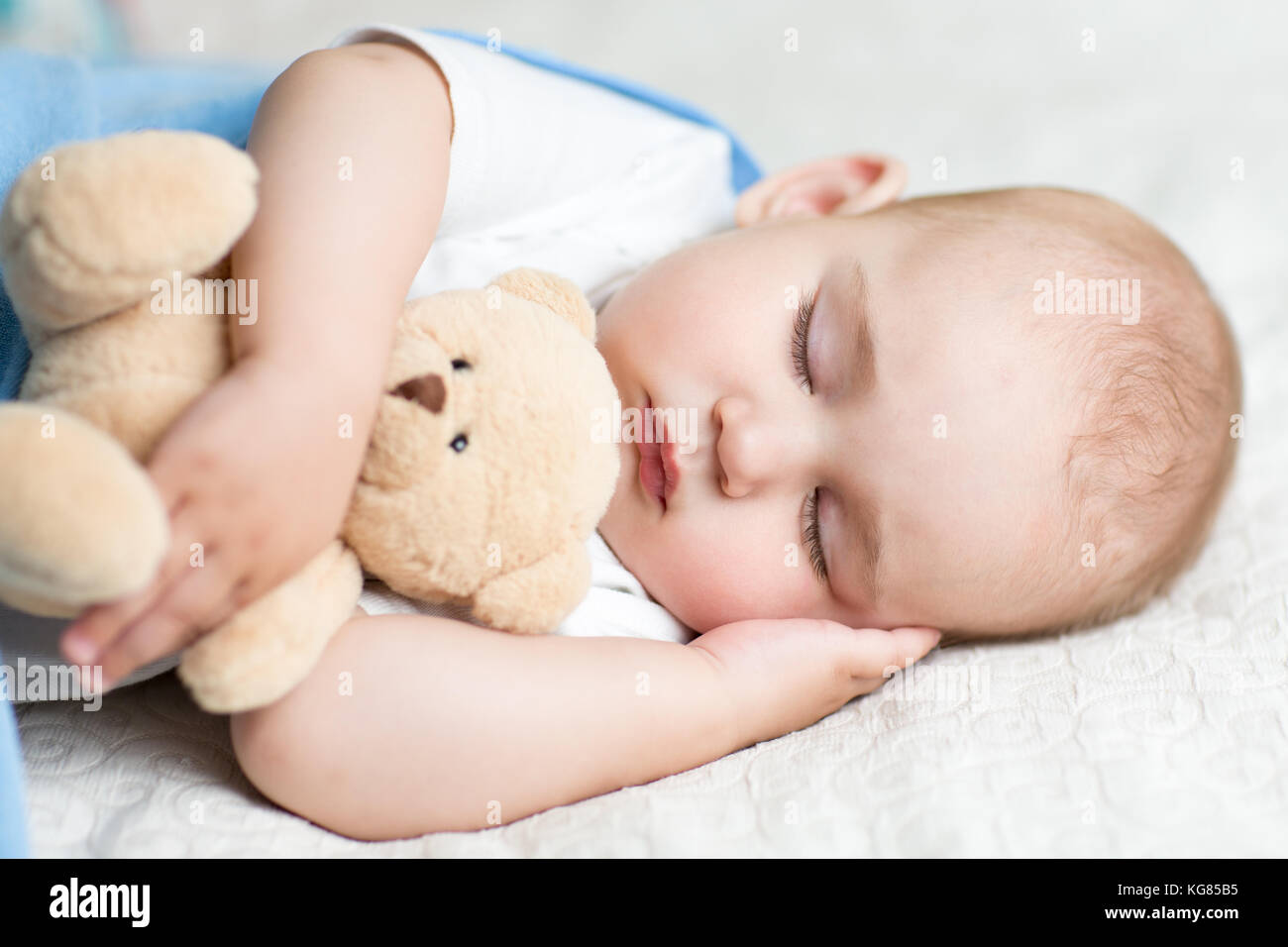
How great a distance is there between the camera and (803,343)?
3.50 feet

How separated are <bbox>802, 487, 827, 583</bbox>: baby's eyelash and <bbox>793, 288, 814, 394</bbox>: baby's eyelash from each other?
0.35ft

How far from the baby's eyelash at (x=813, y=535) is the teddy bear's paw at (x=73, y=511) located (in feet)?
2.10

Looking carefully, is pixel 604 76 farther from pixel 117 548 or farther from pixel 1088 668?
pixel 117 548

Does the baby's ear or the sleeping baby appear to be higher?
the baby's ear

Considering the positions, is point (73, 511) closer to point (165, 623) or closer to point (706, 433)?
point (165, 623)

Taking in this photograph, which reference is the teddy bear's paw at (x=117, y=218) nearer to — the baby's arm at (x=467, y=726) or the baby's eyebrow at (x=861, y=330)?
the baby's arm at (x=467, y=726)

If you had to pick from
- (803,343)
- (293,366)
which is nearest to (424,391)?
(293,366)

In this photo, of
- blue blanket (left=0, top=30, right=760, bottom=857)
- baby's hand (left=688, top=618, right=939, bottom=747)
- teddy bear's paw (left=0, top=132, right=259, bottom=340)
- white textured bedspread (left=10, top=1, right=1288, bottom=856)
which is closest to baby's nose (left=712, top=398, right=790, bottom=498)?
baby's hand (left=688, top=618, right=939, bottom=747)

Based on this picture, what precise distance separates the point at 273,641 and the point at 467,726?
0.18 m

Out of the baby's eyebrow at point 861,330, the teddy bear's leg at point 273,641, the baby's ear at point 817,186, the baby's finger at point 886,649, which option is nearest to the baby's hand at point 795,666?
the baby's finger at point 886,649

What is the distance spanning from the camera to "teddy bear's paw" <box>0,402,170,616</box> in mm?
557

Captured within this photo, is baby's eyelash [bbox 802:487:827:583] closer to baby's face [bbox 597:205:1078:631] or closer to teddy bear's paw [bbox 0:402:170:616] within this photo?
baby's face [bbox 597:205:1078:631]
